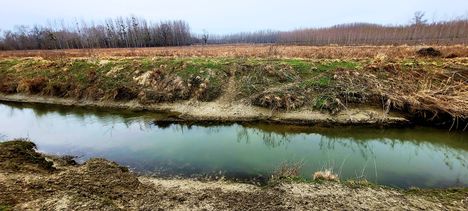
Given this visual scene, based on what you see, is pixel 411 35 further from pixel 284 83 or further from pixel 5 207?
pixel 5 207

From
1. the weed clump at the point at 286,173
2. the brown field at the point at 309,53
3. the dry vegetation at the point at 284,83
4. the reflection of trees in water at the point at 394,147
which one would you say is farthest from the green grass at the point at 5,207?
the brown field at the point at 309,53

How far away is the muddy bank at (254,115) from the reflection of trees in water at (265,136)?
4.44 feet

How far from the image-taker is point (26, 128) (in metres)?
17.8

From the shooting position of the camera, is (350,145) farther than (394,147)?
Yes

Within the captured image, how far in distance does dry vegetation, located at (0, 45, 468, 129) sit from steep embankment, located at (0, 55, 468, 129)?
5 centimetres

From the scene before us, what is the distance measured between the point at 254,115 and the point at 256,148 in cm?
423

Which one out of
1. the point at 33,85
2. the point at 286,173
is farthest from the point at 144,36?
the point at 286,173

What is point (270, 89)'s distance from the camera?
19.6 metres

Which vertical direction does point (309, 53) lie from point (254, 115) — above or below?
above

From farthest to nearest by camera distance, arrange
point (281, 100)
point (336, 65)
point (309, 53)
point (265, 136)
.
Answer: point (309, 53), point (336, 65), point (281, 100), point (265, 136)

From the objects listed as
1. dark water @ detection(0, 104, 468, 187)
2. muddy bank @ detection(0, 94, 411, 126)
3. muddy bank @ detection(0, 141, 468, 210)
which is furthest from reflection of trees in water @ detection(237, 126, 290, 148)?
muddy bank @ detection(0, 141, 468, 210)

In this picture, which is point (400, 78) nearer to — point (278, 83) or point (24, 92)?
point (278, 83)

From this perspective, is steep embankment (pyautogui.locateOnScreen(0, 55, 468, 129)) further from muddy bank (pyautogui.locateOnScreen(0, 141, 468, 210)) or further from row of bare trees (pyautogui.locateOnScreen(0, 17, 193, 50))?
row of bare trees (pyautogui.locateOnScreen(0, 17, 193, 50))

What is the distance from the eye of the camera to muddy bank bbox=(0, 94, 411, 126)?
1661 centimetres
